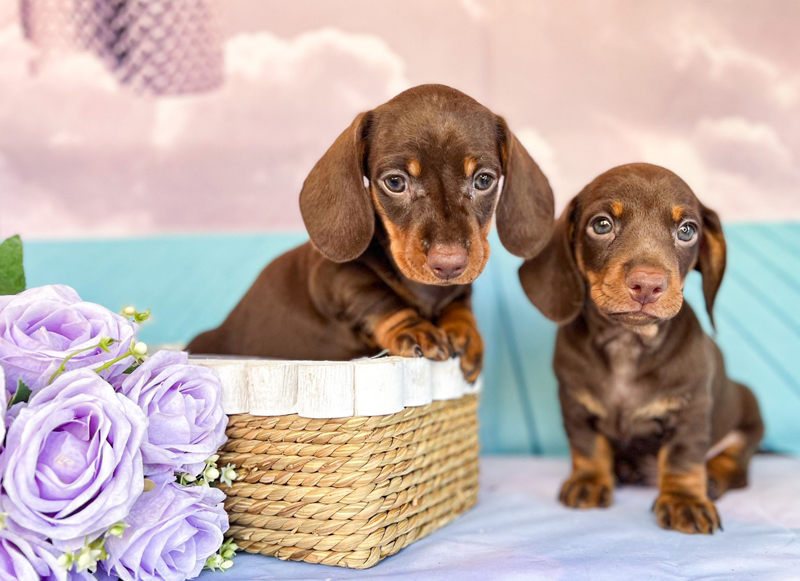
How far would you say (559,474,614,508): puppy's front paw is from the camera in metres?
2.29

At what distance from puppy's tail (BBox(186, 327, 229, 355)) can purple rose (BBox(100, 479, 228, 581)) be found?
89cm

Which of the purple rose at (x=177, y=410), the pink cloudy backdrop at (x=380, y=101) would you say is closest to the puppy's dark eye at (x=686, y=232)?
the purple rose at (x=177, y=410)

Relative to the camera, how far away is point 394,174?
1.94 metres

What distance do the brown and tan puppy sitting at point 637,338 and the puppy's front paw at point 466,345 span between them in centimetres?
24

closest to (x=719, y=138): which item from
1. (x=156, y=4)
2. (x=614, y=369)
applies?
(x=614, y=369)

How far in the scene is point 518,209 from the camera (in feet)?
6.76

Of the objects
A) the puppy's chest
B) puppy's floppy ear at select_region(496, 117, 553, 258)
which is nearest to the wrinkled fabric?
the puppy's chest

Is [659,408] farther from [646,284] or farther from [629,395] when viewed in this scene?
[646,284]

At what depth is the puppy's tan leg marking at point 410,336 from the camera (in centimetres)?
191

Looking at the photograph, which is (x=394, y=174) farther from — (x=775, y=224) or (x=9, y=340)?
(x=775, y=224)

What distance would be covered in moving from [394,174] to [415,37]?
1.72 metres

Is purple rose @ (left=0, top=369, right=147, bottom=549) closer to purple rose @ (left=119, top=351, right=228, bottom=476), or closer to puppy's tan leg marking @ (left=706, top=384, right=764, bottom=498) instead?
purple rose @ (left=119, top=351, right=228, bottom=476)

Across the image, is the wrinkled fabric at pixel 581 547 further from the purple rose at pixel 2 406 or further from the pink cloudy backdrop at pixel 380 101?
the pink cloudy backdrop at pixel 380 101

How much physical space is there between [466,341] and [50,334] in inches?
40.6
